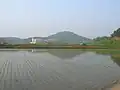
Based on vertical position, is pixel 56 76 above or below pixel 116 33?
below

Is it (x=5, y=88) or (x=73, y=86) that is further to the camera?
(x=73, y=86)

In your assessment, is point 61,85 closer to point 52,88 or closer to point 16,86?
point 52,88

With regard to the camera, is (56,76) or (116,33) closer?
(56,76)

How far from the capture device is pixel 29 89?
10.2m

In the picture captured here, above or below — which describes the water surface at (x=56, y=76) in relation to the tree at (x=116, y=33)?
below

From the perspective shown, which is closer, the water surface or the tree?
the water surface

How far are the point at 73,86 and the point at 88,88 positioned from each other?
2.43 ft

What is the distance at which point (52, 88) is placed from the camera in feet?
34.8

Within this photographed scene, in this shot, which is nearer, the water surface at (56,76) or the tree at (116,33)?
the water surface at (56,76)

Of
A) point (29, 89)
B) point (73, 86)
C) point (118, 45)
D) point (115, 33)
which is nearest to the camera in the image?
point (29, 89)

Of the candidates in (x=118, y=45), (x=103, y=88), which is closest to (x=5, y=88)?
(x=103, y=88)

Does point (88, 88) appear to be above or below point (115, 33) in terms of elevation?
below

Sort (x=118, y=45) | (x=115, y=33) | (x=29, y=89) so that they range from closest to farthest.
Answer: (x=29, y=89), (x=118, y=45), (x=115, y=33)

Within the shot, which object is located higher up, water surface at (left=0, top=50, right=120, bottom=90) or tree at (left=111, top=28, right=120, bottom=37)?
tree at (left=111, top=28, right=120, bottom=37)
